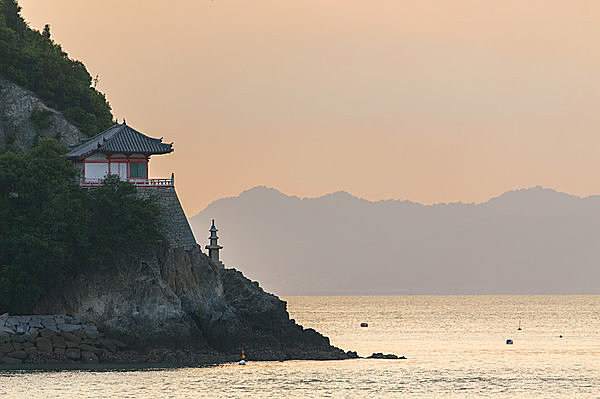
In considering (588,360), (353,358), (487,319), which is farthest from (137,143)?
(487,319)

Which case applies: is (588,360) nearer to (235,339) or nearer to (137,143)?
(235,339)

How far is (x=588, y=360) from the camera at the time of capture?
88438 millimetres

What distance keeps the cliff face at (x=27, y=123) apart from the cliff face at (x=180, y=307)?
15.4 meters

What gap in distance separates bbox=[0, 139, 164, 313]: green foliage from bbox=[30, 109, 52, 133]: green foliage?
1279 cm

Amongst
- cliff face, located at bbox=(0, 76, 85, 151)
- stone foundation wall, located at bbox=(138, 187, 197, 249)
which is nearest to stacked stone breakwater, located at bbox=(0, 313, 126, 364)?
stone foundation wall, located at bbox=(138, 187, 197, 249)

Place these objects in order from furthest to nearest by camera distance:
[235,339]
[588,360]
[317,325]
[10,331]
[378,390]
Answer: [317,325] → [588,360] → [235,339] → [10,331] → [378,390]

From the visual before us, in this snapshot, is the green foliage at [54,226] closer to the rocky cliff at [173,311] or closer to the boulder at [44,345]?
the rocky cliff at [173,311]

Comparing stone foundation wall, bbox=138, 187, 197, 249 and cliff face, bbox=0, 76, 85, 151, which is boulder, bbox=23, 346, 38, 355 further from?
cliff face, bbox=0, 76, 85, 151

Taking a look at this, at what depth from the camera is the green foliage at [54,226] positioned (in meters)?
76.1

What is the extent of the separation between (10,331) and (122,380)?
1102 cm

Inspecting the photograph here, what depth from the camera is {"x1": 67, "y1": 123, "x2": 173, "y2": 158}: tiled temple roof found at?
8164cm

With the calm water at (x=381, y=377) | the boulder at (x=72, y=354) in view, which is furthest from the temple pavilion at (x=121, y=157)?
the calm water at (x=381, y=377)

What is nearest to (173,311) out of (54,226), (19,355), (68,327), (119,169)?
(68,327)

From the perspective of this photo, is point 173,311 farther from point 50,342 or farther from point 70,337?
point 50,342
